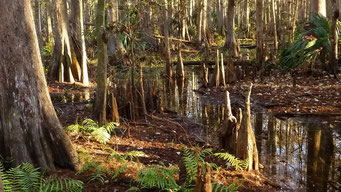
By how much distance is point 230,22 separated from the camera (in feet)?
60.2

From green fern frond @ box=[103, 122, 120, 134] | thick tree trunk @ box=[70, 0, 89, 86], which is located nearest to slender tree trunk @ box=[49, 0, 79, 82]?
thick tree trunk @ box=[70, 0, 89, 86]

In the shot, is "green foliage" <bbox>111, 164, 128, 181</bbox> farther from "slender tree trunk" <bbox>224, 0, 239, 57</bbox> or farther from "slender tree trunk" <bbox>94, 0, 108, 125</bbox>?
"slender tree trunk" <bbox>224, 0, 239, 57</bbox>

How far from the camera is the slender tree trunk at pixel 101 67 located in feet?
19.4

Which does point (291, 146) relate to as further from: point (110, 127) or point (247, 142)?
point (110, 127)

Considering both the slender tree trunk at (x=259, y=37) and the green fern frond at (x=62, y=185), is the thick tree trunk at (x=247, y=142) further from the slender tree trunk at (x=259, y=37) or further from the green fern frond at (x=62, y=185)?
the slender tree trunk at (x=259, y=37)

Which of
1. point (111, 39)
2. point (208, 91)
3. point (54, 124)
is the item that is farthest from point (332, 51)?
point (111, 39)

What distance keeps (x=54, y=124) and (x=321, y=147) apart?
433 centimetres

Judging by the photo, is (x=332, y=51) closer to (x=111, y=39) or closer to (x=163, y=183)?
(x=163, y=183)

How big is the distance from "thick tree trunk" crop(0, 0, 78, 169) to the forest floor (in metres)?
0.47

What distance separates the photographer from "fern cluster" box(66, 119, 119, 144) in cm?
564

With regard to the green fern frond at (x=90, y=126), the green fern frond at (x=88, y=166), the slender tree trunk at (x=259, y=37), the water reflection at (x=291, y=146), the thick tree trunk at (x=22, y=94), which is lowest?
the water reflection at (x=291, y=146)

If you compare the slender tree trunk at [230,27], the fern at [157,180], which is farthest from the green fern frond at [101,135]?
the slender tree trunk at [230,27]

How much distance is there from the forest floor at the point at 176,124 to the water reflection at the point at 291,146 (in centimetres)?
36

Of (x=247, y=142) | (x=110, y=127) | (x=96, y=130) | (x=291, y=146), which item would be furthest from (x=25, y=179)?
(x=291, y=146)
